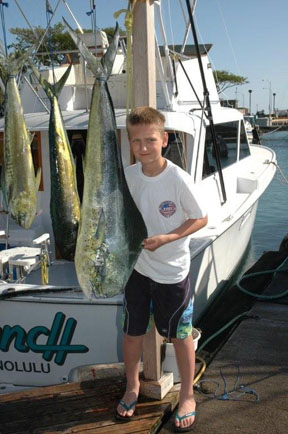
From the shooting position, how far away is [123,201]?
208 cm

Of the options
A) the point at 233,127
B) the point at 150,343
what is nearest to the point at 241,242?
the point at 233,127

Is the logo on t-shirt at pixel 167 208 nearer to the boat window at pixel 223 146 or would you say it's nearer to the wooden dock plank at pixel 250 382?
the wooden dock plank at pixel 250 382

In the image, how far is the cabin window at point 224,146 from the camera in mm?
5434

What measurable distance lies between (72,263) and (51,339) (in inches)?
49.4

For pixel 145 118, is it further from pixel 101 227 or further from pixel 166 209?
pixel 101 227

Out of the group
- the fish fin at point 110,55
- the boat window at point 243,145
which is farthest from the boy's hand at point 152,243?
the boat window at point 243,145

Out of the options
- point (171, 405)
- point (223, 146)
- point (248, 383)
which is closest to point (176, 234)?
point (171, 405)

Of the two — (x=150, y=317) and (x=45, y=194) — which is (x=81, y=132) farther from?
(x=150, y=317)

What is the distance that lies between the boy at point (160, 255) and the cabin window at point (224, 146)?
2901 millimetres

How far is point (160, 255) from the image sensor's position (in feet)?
8.09

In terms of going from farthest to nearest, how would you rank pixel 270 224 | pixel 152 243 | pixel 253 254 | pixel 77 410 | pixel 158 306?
pixel 270 224
pixel 253 254
pixel 77 410
pixel 158 306
pixel 152 243

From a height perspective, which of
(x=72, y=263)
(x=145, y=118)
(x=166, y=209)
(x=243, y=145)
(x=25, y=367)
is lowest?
(x=25, y=367)

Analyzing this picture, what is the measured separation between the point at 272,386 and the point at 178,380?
0.60m

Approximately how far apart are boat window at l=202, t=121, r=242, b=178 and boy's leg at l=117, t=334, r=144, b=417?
2.93m
